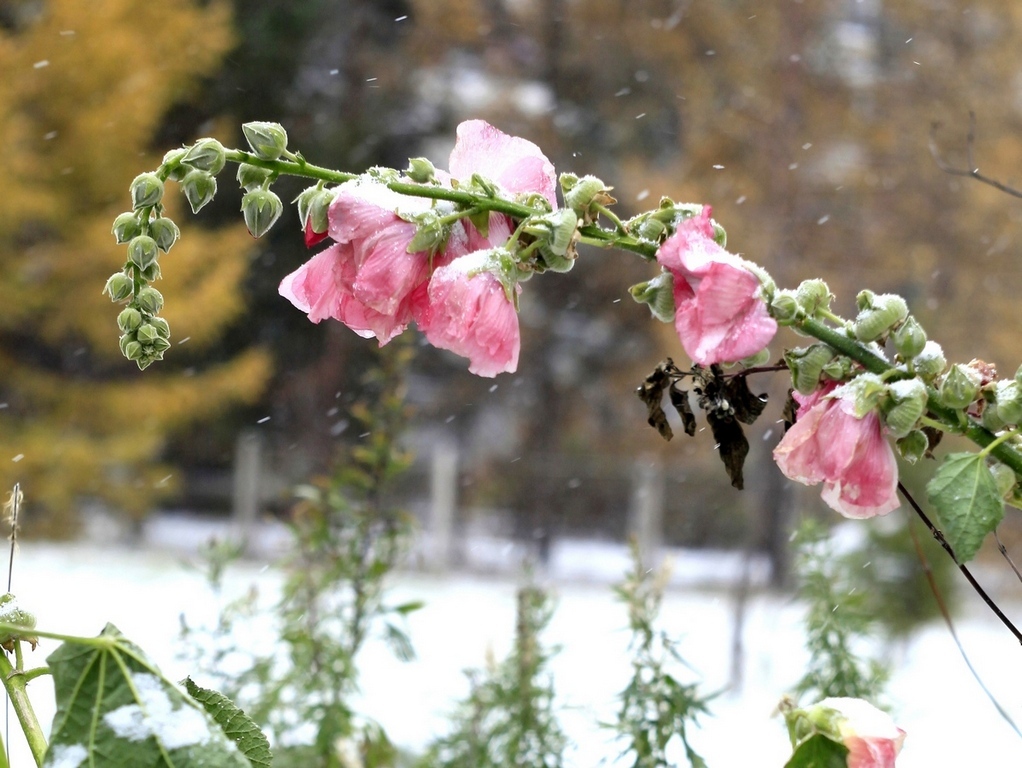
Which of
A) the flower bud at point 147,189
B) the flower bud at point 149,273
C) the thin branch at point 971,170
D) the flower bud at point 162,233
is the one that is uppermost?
the thin branch at point 971,170

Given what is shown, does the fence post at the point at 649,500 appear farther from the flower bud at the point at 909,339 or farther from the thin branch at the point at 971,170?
the flower bud at the point at 909,339

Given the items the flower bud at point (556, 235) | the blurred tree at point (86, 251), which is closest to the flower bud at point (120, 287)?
the flower bud at point (556, 235)

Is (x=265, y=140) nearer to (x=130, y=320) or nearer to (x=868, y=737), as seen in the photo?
(x=130, y=320)

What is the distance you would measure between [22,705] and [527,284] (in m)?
5.90

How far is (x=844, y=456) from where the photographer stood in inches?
9.5

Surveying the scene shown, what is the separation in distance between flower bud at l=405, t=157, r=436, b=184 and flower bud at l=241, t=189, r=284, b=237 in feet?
0.11

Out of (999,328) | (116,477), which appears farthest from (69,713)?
(116,477)

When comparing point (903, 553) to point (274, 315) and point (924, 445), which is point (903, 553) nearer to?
point (924, 445)

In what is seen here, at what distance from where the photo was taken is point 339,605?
978mm

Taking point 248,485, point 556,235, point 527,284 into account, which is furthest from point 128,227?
point 248,485

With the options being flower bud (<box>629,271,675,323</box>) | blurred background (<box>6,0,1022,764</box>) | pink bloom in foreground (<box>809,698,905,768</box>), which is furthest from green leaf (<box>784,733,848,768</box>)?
blurred background (<box>6,0,1022,764</box>)

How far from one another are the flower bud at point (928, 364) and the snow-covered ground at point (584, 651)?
0.55 feet

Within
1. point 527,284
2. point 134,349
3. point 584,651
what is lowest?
point 584,651

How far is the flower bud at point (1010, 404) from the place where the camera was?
0.80 feet
